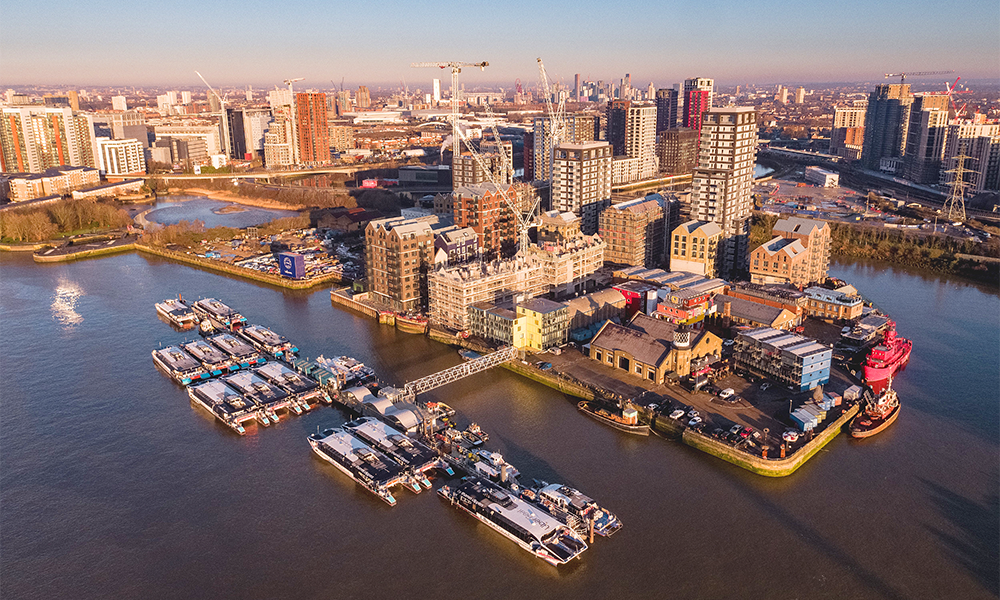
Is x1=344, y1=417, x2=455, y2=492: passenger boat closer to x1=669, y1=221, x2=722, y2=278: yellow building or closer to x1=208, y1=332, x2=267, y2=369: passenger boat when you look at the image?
x1=208, y1=332, x2=267, y2=369: passenger boat

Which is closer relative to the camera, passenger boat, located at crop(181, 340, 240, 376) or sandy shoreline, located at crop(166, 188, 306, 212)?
passenger boat, located at crop(181, 340, 240, 376)

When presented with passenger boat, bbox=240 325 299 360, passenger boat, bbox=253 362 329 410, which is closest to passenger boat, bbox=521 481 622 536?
passenger boat, bbox=253 362 329 410

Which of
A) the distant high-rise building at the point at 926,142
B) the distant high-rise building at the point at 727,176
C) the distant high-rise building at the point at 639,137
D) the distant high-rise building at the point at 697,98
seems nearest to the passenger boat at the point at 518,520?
the distant high-rise building at the point at 727,176

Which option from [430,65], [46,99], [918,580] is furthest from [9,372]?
[46,99]

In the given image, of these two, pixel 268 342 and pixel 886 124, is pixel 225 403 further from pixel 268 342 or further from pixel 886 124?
pixel 886 124

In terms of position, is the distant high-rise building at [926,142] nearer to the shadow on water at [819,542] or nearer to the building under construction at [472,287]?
the building under construction at [472,287]

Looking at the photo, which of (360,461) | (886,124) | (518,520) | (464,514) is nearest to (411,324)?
(360,461)

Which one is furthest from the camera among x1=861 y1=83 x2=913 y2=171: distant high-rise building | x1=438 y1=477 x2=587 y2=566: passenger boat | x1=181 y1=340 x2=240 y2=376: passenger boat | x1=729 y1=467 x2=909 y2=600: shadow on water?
x1=861 y1=83 x2=913 y2=171: distant high-rise building
